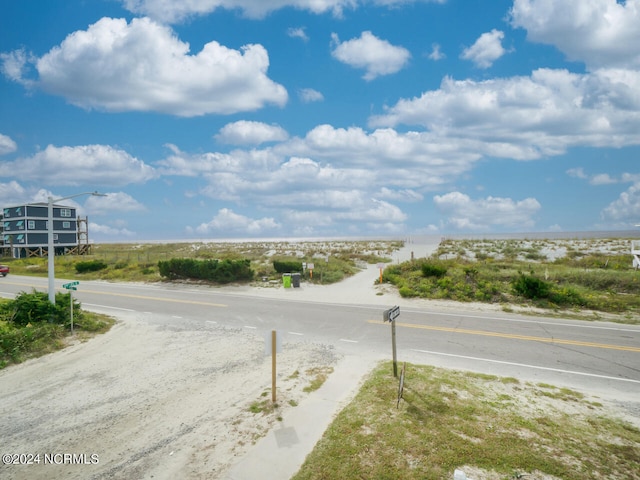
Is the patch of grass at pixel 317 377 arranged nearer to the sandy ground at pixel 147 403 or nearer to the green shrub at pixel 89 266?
the sandy ground at pixel 147 403

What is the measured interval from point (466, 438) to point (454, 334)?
7376mm

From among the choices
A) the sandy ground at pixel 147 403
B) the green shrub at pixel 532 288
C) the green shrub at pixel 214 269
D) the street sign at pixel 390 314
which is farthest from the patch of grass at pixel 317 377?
the green shrub at pixel 214 269

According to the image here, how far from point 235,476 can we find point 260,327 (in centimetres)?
935

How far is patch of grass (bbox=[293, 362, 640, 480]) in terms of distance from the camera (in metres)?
5.34

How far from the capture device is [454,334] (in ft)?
42.7

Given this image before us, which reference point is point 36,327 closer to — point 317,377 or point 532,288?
point 317,377

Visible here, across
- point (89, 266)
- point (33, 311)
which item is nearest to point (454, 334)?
point (33, 311)

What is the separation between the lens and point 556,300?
55.7 ft

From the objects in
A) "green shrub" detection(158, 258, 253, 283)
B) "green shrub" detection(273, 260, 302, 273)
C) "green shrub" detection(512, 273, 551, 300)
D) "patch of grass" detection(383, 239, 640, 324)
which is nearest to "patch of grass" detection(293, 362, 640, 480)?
"patch of grass" detection(383, 239, 640, 324)

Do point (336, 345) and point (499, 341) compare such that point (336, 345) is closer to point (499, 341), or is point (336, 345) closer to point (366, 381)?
point (366, 381)

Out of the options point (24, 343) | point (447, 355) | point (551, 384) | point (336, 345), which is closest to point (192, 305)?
point (24, 343)

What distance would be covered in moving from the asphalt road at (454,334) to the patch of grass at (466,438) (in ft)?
6.15

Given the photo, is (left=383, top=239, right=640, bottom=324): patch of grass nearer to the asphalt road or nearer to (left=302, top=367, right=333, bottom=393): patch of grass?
the asphalt road

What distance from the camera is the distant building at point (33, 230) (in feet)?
184
